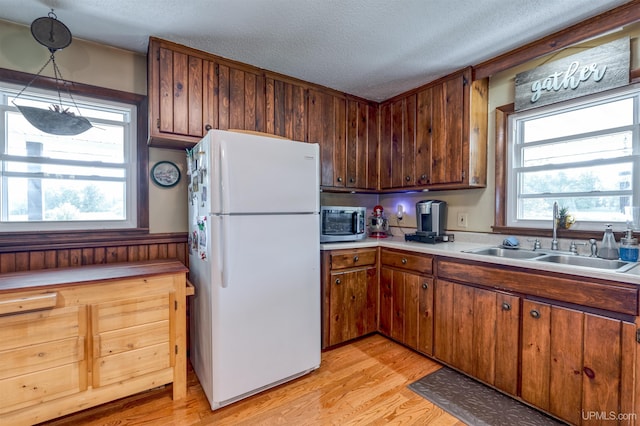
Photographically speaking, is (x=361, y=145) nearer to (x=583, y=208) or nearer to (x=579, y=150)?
(x=579, y=150)

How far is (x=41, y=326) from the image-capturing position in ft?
4.87

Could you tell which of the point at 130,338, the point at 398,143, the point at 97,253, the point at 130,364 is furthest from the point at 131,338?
the point at 398,143

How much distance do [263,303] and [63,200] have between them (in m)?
1.59

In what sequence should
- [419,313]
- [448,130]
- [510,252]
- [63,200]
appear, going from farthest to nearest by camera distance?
[448,130] → [419,313] → [510,252] → [63,200]

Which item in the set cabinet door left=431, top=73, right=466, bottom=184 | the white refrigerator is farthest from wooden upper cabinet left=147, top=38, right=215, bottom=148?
cabinet door left=431, top=73, right=466, bottom=184

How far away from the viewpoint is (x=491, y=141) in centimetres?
245

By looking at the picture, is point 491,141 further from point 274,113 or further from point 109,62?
point 109,62

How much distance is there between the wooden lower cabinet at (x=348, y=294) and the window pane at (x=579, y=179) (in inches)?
54.0

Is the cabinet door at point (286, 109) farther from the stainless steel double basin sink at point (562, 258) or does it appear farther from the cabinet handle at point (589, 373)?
the cabinet handle at point (589, 373)

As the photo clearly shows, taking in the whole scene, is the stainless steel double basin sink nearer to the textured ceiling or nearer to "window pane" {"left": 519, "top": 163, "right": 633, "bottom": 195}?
"window pane" {"left": 519, "top": 163, "right": 633, "bottom": 195}

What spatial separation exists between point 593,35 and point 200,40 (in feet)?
8.08

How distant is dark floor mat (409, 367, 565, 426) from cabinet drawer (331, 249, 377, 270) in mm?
962

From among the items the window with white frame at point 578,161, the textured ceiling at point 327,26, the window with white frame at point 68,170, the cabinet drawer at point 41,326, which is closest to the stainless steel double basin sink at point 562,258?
the window with white frame at point 578,161

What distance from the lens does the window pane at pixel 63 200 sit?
188 centimetres
